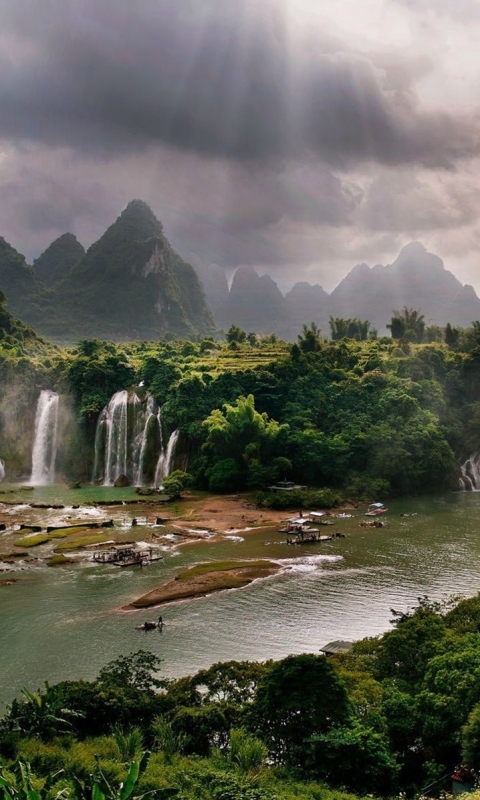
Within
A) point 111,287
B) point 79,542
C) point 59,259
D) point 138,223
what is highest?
point 138,223

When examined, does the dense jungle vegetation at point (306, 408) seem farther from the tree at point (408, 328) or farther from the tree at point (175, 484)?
the tree at point (408, 328)

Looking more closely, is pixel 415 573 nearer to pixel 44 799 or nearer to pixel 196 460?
pixel 44 799

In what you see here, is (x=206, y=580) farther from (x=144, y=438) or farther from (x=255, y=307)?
(x=255, y=307)

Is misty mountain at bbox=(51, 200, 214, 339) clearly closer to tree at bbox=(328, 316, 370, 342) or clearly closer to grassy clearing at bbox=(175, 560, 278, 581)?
tree at bbox=(328, 316, 370, 342)

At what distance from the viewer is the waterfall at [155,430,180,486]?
163ft

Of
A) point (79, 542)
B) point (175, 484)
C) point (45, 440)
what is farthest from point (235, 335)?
point (79, 542)

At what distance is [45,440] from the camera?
54969 millimetres

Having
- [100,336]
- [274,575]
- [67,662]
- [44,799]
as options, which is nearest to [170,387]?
[274,575]

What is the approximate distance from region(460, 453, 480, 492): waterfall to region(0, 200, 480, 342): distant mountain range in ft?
161

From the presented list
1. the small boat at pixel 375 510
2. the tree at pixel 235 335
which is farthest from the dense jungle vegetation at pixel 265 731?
the tree at pixel 235 335

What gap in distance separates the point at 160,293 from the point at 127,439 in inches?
3432

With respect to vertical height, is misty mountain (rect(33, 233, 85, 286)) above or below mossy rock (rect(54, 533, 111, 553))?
above

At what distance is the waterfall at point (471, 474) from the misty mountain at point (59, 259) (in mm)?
115049

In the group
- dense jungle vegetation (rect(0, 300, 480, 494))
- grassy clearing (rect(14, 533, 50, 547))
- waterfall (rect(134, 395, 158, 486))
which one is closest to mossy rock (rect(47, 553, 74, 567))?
grassy clearing (rect(14, 533, 50, 547))
